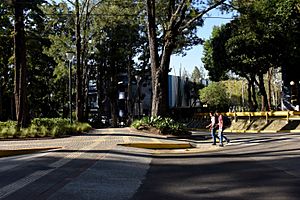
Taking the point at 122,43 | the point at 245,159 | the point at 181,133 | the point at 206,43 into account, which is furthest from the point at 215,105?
the point at 245,159

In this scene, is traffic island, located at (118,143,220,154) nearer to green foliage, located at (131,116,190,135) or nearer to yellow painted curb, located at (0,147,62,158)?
yellow painted curb, located at (0,147,62,158)

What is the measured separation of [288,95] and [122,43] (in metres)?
18.9

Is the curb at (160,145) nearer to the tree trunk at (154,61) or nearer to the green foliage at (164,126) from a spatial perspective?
the green foliage at (164,126)

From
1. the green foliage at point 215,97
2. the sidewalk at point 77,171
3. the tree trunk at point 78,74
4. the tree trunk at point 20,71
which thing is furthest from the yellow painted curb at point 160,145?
the green foliage at point 215,97

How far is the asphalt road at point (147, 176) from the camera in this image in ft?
27.5

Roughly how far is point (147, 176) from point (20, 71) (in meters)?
15.0

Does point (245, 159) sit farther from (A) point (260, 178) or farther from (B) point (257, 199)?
(B) point (257, 199)

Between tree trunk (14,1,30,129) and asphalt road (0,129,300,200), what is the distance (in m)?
8.52

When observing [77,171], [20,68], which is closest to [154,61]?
[20,68]

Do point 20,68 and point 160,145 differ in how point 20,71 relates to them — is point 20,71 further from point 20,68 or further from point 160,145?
point 160,145

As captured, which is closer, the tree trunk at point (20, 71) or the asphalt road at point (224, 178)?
the asphalt road at point (224, 178)

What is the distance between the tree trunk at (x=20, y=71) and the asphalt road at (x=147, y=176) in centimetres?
852

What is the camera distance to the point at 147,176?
35.6 feet

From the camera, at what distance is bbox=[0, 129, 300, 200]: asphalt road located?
8383mm
